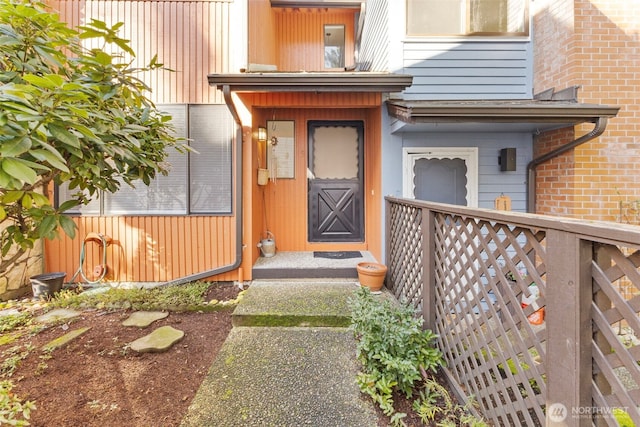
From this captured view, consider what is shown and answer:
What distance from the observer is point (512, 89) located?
404cm

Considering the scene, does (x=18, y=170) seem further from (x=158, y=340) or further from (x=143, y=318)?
(x=143, y=318)

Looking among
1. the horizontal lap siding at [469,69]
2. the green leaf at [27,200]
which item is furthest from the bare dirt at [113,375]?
the horizontal lap siding at [469,69]

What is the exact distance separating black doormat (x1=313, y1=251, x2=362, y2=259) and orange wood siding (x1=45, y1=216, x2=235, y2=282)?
56.7 inches

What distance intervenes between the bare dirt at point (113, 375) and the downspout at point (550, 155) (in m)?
3.38

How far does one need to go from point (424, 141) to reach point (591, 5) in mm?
2492

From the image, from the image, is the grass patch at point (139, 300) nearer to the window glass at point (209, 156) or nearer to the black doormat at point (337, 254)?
the window glass at point (209, 156)

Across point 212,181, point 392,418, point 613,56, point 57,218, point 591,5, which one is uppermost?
point 591,5

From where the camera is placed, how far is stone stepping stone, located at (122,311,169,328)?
3.18 meters

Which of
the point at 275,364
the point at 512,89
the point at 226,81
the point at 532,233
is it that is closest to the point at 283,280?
the point at 275,364

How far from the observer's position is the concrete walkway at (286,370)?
1.91 m

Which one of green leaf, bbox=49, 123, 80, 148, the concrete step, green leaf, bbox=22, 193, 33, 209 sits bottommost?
the concrete step

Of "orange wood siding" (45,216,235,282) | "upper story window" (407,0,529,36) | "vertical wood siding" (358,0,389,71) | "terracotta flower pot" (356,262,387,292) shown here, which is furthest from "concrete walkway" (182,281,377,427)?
"upper story window" (407,0,529,36)

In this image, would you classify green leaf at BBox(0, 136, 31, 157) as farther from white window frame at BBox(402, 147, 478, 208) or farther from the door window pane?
the door window pane

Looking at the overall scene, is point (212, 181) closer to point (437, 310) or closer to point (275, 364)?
point (275, 364)
